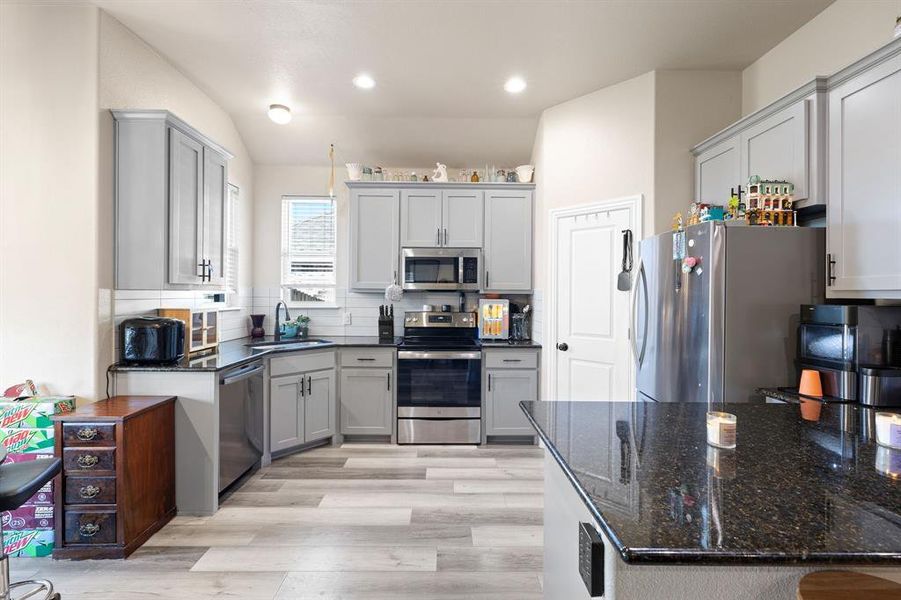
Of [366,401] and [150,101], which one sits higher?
[150,101]

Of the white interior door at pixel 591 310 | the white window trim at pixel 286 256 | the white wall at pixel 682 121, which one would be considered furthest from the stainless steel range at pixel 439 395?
the white wall at pixel 682 121

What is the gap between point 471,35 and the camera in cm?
288

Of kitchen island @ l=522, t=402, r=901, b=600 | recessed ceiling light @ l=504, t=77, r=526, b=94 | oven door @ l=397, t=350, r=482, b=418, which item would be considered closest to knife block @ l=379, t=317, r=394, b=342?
oven door @ l=397, t=350, r=482, b=418

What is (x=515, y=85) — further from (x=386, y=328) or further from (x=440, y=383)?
(x=440, y=383)

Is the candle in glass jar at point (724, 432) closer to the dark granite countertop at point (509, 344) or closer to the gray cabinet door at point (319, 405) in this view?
the dark granite countertop at point (509, 344)

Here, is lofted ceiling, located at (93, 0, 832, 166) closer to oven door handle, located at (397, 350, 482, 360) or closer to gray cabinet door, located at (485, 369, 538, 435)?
oven door handle, located at (397, 350, 482, 360)

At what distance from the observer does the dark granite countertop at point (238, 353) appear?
2723 mm

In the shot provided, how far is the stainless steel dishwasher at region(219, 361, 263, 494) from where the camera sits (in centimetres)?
290

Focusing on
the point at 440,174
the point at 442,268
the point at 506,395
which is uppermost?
the point at 440,174

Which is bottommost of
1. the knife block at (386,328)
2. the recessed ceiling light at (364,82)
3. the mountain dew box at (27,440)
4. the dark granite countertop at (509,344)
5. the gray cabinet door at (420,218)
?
the mountain dew box at (27,440)

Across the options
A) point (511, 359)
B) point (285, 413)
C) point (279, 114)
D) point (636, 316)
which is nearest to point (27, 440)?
point (285, 413)

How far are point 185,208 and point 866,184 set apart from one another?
3.56m

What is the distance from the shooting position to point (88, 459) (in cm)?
229

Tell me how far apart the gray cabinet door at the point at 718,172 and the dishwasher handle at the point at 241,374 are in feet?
10.7
